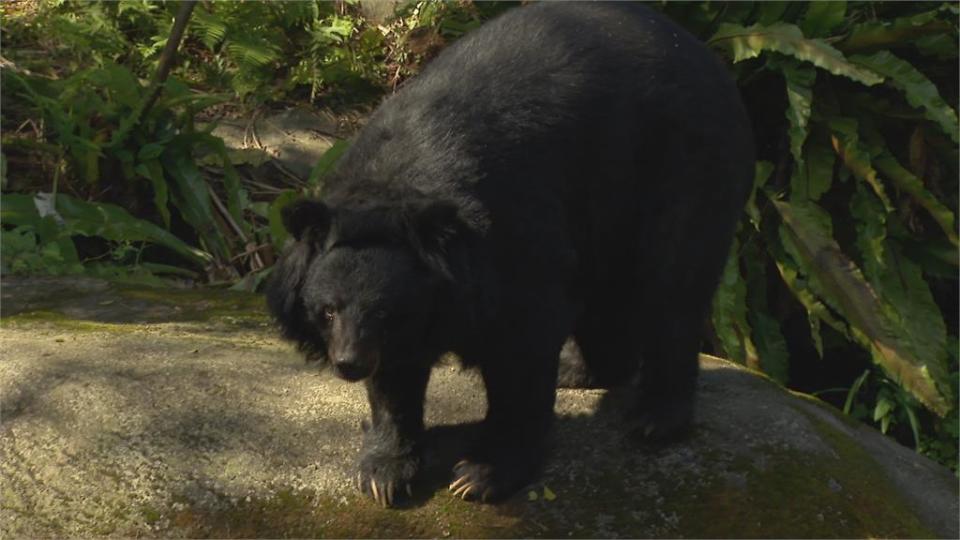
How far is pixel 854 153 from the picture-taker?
7012 millimetres

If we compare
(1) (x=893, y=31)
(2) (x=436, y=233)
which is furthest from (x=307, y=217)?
(1) (x=893, y=31)

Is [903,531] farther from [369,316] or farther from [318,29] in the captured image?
[318,29]

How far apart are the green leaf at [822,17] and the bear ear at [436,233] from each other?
14.0 ft

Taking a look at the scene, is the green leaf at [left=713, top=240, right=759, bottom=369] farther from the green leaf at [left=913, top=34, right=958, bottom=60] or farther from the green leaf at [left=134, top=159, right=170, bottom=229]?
the green leaf at [left=134, top=159, right=170, bottom=229]

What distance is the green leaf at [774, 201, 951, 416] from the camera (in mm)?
6633

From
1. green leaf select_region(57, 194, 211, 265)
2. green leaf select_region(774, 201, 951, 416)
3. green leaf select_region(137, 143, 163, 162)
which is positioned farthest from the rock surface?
green leaf select_region(137, 143, 163, 162)

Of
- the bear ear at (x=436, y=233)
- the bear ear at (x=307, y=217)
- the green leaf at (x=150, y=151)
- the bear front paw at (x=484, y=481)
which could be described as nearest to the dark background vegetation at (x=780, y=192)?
the green leaf at (x=150, y=151)

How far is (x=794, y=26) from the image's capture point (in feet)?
23.3

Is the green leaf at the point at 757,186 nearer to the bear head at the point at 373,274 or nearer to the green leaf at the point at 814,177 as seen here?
the green leaf at the point at 814,177

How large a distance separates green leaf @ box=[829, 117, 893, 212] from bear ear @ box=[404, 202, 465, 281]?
12.5 feet

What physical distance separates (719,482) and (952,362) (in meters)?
3.57

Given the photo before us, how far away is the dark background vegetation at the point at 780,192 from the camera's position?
6895 mm

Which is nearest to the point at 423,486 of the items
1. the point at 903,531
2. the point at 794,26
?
the point at 903,531

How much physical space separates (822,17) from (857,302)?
1713 millimetres
